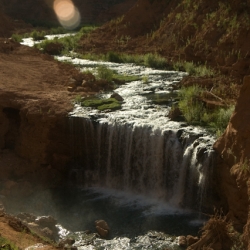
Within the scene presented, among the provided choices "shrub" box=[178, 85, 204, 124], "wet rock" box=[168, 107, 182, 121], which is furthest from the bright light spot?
"wet rock" box=[168, 107, 182, 121]

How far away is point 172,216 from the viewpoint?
35.4 feet

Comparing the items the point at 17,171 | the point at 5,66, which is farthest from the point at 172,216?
the point at 5,66

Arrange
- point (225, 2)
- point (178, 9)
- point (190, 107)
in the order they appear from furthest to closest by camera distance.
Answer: point (178, 9) → point (225, 2) → point (190, 107)

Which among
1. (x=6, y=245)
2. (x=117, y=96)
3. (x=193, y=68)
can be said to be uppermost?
(x=193, y=68)

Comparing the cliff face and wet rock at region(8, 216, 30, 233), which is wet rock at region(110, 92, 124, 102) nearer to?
the cliff face

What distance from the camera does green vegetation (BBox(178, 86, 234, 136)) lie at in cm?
1161

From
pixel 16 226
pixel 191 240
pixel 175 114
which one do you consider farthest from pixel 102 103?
pixel 16 226

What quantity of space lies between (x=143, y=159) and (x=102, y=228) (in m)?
2.57

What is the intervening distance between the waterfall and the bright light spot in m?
30.4

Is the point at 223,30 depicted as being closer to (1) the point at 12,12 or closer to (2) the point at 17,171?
(2) the point at 17,171

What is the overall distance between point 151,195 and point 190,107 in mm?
2296

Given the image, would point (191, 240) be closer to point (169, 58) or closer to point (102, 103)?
point (102, 103)

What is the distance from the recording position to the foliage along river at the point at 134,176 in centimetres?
1038

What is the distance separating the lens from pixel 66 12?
45.5 meters
